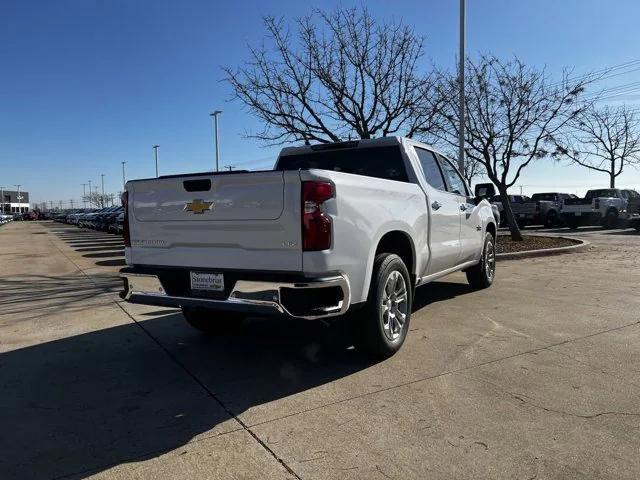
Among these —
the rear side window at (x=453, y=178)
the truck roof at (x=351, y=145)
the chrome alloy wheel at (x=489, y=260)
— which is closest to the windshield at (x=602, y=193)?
the chrome alloy wheel at (x=489, y=260)

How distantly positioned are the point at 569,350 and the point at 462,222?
234 cm

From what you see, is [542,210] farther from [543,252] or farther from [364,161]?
[364,161]

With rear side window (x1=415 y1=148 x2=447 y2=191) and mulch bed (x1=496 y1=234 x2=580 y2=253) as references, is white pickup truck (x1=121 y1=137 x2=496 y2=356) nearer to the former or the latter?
Answer: rear side window (x1=415 y1=148 x2=447 y2=191)

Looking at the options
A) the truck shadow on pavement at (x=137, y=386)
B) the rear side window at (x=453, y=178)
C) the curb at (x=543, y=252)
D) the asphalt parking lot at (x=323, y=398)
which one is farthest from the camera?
the curb at (x=543, y=252)

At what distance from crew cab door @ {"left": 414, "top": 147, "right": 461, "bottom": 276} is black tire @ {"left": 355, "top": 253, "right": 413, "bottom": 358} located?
0.83 meters

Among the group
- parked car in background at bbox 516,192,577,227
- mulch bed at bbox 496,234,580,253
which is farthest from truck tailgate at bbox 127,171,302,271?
parked car in background at bbox 516,192,577,227

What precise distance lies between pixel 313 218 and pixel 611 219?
25.4 metres

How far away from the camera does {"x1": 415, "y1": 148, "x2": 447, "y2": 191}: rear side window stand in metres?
6.14

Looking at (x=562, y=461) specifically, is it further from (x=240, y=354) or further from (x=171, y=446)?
(x=240, y=354)

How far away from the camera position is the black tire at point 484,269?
26.8ft

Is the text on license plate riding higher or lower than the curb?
higher

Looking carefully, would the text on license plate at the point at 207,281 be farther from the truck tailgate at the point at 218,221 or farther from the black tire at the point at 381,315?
the black tire at the point at 381,315

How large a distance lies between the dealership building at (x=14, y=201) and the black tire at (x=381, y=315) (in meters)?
149

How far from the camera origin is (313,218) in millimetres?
3832
